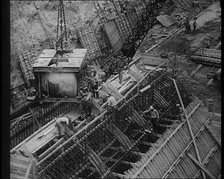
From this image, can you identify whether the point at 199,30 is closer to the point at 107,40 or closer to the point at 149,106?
the point at 107,40

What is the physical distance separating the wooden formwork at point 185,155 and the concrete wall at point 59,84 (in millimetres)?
3202

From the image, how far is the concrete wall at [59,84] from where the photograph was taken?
1208 centimetres

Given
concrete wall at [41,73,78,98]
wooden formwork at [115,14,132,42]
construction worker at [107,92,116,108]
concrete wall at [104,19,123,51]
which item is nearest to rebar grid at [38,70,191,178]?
construction worker at [107,92,116,108]

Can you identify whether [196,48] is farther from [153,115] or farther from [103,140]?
[103,140]

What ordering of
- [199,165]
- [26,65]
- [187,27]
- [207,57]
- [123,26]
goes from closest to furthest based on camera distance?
[199,165] < [26,65] < [207,57] < [123,26] < [187,27]

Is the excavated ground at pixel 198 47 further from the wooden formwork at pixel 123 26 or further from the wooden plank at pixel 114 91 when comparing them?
the wooden plank at pixel 114 91

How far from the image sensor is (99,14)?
2386cm

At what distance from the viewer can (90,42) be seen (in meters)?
21.5

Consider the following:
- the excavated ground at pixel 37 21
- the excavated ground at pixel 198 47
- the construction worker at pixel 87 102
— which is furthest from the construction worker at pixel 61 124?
the excavated ground at pixel 198 47

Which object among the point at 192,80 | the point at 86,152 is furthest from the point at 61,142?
the point at 192,80

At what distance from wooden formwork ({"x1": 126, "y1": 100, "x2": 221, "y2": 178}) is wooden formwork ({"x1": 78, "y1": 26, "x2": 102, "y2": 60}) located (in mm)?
8831

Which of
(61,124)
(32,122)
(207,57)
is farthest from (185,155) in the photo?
(207,57)

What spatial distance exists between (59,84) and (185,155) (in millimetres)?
4648

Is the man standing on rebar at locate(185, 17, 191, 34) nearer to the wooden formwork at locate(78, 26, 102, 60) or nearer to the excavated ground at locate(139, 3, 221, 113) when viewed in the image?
the excavated ground at locate(139, 3, 221, 113)
